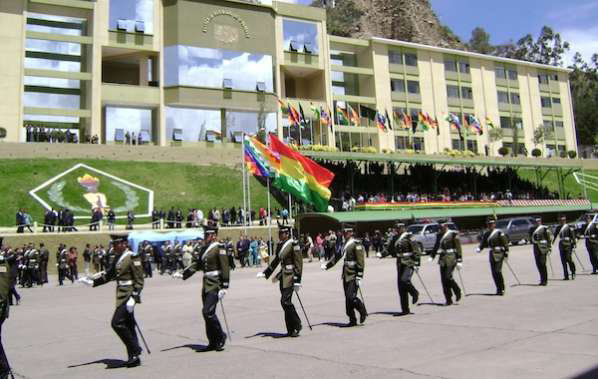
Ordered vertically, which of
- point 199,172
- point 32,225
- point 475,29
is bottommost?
point 32,225

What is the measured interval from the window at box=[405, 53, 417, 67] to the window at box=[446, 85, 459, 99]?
6.00 meters

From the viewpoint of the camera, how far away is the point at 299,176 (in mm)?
31281

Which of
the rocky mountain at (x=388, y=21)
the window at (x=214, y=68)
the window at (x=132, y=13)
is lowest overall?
the window at (x=214, y=68)

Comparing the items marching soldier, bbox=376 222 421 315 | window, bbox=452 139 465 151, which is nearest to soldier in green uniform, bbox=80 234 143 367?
marching soldier, bbox=376 222 421 315

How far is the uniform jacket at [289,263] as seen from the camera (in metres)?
10.1

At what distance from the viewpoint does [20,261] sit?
24.7 meters

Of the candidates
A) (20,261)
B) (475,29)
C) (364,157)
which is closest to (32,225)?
(20,261)

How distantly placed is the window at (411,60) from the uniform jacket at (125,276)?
67546 mm

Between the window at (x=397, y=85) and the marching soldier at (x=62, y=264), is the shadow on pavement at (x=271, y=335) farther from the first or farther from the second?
the window at (x=397, y=85)

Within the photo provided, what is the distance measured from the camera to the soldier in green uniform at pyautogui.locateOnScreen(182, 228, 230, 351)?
8.99 metres

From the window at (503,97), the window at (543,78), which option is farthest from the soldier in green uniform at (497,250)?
the window at (543,78)

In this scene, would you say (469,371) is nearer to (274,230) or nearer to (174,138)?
(274,230)

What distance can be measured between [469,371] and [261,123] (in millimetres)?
51269

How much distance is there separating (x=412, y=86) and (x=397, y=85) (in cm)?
223
